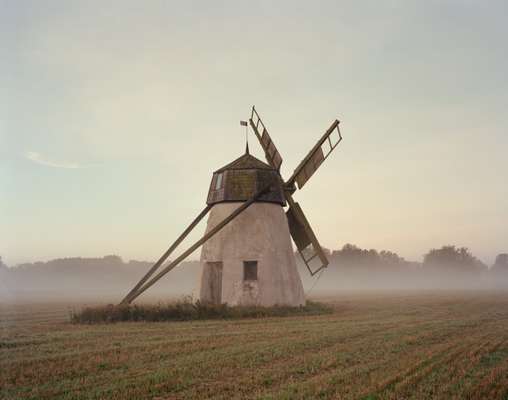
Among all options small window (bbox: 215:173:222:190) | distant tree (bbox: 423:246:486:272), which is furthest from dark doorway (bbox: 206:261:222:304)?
distant tree (bbox: 423:246:486:272)

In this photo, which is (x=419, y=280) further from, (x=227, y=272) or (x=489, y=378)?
(x=489, y=378)

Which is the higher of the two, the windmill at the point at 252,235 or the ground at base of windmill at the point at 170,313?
the windmill at the point at 252,235

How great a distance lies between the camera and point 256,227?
76.9 feet

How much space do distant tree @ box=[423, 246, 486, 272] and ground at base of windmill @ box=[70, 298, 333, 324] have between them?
156584 millimetres

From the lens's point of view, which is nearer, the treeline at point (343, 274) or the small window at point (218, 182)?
the small window at point (218, 182)

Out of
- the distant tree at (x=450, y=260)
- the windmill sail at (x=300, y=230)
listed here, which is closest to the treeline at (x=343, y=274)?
the distant tree at (x=450, y=260)

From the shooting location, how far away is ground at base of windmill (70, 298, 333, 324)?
1911 centimetres

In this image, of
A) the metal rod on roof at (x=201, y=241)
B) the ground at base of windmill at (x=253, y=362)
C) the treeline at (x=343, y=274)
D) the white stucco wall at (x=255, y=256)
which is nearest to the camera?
the ground at base of windmill at (x=253, y=362)

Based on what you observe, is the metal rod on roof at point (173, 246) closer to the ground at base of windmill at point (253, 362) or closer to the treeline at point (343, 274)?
the ground at base of windmill at point (253, 362)

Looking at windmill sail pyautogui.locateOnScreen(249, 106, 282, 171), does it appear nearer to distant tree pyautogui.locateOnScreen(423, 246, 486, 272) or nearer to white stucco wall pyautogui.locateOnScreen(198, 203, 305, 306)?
white stucco wall pyautogui.locateOnScreen(198, 203, 305, 306)

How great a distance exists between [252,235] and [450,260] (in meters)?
158

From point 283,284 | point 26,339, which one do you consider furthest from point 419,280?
point 26,339

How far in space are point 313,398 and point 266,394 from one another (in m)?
0.73

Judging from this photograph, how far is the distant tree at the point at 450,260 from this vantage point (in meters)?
164
